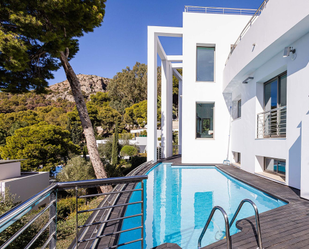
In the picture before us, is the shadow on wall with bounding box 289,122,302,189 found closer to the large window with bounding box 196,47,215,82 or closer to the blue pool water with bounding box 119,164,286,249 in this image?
the blue pool water with bounding box 119,164,286,249

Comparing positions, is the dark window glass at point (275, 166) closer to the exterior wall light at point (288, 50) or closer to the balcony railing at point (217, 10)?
the exterior wall light at point (288, 50)

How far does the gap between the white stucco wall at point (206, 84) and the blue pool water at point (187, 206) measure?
2.74m

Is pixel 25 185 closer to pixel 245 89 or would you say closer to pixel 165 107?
pixel 165 107

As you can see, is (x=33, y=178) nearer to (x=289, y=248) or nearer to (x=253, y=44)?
(x=289, y=248)

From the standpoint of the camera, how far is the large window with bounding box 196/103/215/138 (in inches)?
463

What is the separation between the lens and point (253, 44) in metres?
7.03

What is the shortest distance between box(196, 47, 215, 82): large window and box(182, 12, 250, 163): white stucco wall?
275 millimetres

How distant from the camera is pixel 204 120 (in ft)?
38.6

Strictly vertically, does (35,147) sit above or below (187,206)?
above

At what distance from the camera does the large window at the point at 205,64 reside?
38.5 feet

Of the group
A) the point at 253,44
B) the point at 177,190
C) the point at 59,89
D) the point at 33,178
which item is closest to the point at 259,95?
the point at 253,44

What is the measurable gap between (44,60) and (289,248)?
33.6ft

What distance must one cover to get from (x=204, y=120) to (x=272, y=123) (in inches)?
184

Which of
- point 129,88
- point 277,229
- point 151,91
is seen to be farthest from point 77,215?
point 129,88
